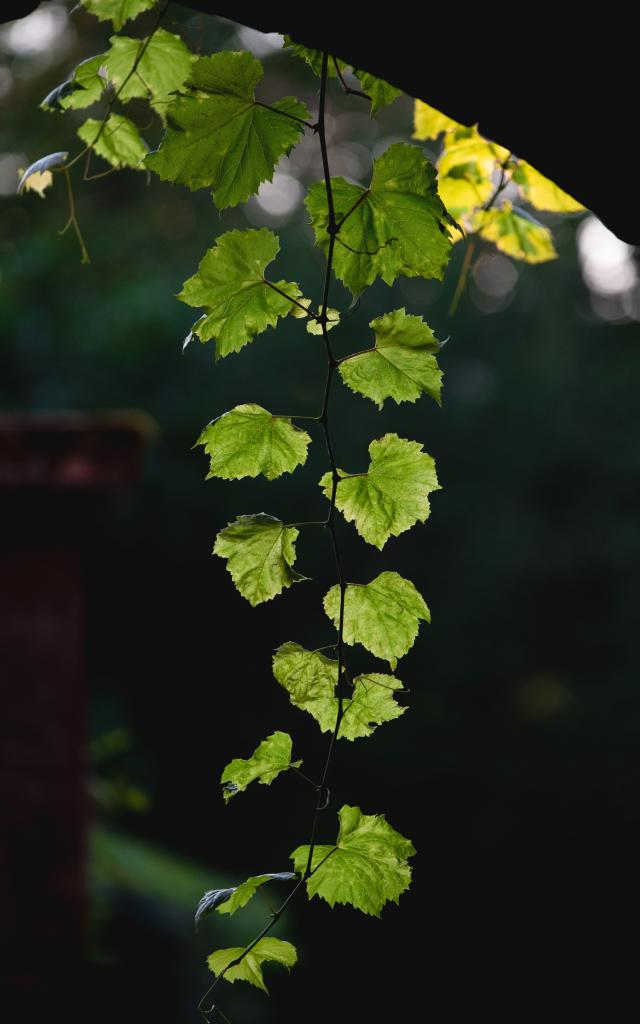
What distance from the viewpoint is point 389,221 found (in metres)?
0.58

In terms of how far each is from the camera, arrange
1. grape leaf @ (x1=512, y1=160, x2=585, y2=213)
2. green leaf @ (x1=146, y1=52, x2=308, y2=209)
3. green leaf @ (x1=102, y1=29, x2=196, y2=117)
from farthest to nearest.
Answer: grape leaf @ (x1=512, y1=160, x2=585, y2=213) → green leaf @ (x1=102, y1=29, x2=196, y2=117) → green leaf @ (x1=146, y1=52, x2=308, y2=209)

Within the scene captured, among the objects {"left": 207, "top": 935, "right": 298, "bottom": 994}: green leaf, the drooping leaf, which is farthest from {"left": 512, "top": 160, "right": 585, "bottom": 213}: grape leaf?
{"left": 207, "top": 935, "right": 298, "bottom": 994}: green leaf

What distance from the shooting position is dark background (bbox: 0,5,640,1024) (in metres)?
7.66

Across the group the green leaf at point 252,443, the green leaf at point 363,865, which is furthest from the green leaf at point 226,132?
the green leaf at point 363,865

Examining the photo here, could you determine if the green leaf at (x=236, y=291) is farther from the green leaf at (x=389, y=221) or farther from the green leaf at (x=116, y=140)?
the green leaf at (x=116, y=140)

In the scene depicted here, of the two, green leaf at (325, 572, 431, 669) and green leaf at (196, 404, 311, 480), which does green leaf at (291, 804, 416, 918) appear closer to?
green leaf at (325, 572, 431, 669)

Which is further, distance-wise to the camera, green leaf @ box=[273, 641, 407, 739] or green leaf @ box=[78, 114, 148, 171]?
green leaf @ box=[78, 114, 148, 171]

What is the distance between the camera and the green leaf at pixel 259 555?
60 cm

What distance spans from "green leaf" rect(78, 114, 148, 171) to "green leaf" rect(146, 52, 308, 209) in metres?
0.18

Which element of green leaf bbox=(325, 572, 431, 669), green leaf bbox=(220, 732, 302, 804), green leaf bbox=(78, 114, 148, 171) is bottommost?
green leaf bbox=(220, 732, 302, 804)

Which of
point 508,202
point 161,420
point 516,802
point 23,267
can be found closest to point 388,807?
point 516,802

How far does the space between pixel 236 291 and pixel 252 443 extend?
10cm

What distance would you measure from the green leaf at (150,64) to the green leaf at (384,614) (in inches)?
15.4

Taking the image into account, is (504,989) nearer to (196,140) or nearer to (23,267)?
(23,267)
